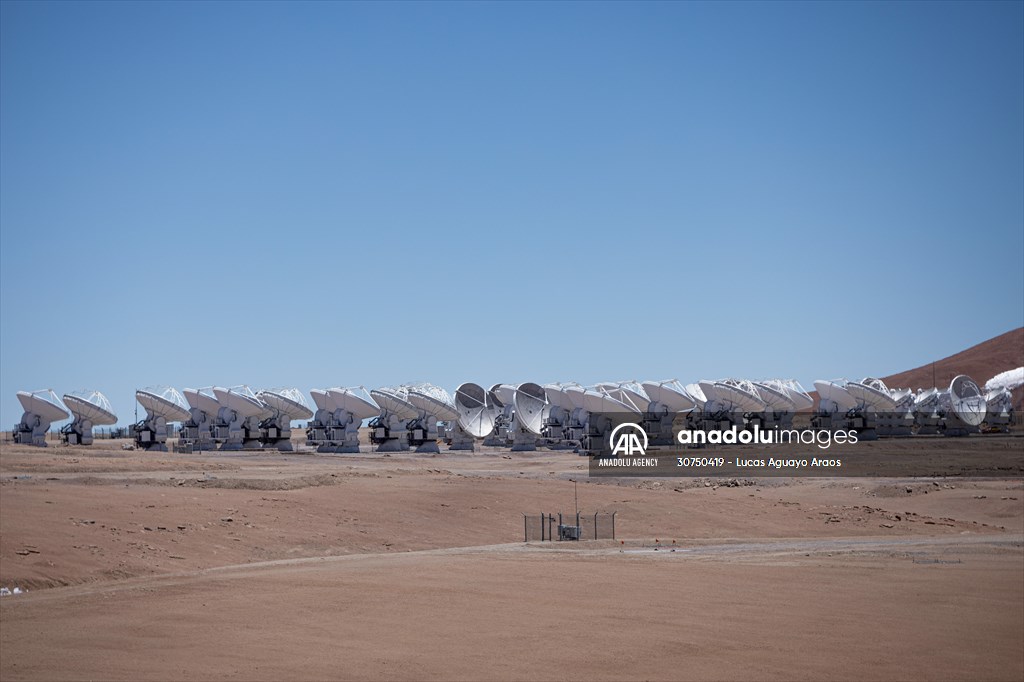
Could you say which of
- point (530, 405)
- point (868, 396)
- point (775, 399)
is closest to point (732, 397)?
point (775, 399)

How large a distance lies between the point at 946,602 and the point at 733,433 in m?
72.2

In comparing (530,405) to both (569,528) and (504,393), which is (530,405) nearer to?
(504,393)

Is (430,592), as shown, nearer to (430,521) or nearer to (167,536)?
(167,536)

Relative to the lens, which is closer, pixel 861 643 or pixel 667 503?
pixel 861 643

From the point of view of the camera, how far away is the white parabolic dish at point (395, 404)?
90938 mm

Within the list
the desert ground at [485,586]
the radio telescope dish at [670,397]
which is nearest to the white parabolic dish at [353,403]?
the radio telescope dish at [670,397]

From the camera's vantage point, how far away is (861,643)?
15.7 meters

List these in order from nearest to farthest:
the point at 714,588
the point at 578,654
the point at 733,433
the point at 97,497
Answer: the point at 578,654
the point at 714,588
the point at 97,497
the point at 733,433

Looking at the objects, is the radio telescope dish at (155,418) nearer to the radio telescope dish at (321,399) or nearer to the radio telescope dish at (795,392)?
the radio telescope dish at (321,399)

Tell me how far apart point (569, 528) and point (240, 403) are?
7005cm

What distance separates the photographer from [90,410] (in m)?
95.9

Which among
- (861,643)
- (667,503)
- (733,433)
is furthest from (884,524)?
(733,433)

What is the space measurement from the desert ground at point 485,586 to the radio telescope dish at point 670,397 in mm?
48904

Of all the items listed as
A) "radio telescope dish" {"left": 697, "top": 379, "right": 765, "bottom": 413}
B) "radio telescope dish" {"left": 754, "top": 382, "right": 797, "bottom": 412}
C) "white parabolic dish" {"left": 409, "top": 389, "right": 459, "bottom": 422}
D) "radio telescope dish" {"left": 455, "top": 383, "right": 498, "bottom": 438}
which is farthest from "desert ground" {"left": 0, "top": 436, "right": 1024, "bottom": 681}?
"radio telescope dish" {"left": 754, "top": 382, "right": 797, "bottom": 412}
